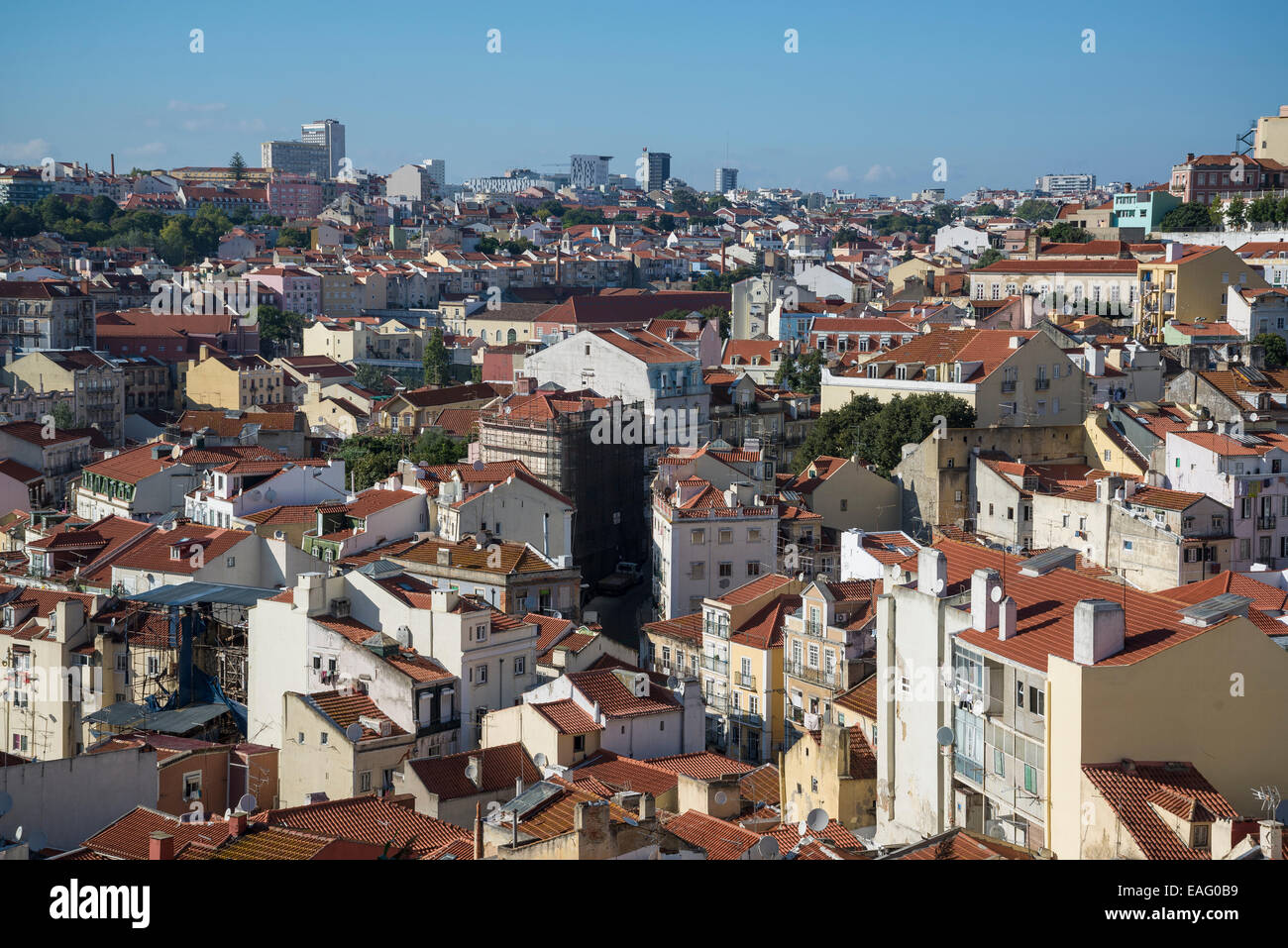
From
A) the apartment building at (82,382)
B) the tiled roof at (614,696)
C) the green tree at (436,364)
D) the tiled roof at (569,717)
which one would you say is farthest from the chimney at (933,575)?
the green tree at (436,364)

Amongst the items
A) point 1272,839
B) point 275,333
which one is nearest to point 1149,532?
point 1272,839

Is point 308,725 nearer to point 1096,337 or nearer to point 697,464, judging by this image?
point 697,464

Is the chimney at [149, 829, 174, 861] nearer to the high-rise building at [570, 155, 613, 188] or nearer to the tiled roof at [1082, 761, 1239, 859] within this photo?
the tiled roof at [1082, 761, 1239, 859]

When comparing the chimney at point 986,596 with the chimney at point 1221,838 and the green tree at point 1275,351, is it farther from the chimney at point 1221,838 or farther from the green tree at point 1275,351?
the green tree at point 1275,351

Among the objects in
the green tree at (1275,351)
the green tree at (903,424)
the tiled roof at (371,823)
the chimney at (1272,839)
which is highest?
the green tree at (1275,351)

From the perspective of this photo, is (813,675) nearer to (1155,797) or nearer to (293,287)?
(1155,797)

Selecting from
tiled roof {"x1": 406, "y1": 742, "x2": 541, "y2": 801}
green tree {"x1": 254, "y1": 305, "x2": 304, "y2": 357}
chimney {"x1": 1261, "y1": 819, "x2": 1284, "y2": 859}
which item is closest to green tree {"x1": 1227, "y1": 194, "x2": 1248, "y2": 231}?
green tree {"x1": 254, "y1": 305, "x2": 304, "y2": 357}
